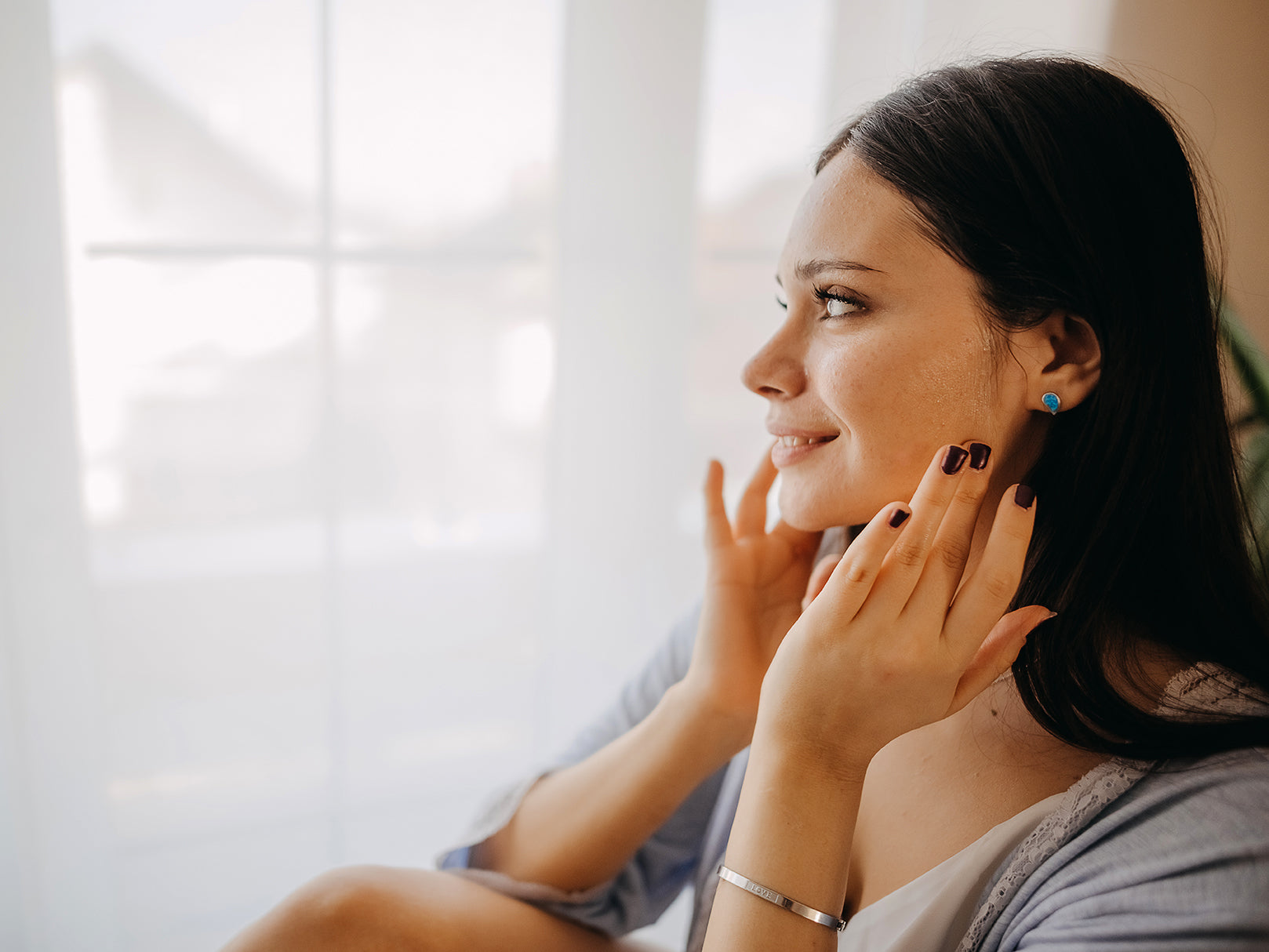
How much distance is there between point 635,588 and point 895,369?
823 millimetres

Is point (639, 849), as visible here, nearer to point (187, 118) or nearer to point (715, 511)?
point (715, 511)

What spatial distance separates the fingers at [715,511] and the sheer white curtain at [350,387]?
396 millimetres

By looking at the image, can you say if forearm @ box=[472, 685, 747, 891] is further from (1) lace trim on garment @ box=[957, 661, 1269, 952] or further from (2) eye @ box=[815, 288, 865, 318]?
(2) eye @ box=[815, 288, 865, 318]

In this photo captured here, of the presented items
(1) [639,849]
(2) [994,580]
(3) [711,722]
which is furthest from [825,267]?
(1) [639,849]

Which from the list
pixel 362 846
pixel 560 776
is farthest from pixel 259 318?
pixel 362 846

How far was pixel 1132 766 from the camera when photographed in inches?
30.4

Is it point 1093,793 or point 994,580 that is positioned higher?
point 994,580

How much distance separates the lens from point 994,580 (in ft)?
2.49

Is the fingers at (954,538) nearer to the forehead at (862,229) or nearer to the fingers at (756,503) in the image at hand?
the forehead at (862,229)

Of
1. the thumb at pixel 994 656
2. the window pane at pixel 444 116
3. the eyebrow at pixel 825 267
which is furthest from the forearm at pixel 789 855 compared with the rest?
the window pane at pixel 444 116

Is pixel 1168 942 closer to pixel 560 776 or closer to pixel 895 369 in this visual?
pixel 895 369

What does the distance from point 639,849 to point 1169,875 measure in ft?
1.99

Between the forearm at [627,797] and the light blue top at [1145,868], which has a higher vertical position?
the light blue top at [1145,868]

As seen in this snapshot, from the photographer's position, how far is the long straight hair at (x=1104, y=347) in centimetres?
82
